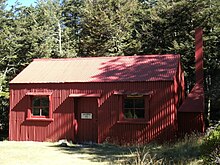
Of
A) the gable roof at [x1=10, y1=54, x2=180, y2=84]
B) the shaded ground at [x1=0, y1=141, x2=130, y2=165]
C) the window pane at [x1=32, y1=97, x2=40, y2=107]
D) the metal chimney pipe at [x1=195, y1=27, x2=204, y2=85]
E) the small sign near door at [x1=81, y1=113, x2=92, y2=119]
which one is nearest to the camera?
the shaded ground at [x1=0, y1=141, x2=130, y2=165]


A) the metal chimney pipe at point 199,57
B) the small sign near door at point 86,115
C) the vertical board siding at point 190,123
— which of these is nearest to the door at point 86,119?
the small sign near door at point 86,115

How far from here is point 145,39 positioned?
3228 cm

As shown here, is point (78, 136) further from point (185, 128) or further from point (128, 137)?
point (185, 128)

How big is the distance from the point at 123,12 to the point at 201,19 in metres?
9.37

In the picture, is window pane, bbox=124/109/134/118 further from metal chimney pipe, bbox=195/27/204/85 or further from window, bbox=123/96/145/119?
metal chimney pipe, bbox=195/27/204/85

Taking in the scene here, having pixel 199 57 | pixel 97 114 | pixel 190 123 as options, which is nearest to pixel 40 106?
pixel 97 114

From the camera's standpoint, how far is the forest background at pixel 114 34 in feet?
92.4

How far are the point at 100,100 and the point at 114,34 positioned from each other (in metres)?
17.7

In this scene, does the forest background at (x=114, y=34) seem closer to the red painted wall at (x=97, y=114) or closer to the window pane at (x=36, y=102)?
the red painted wall at (x=97, y=114)

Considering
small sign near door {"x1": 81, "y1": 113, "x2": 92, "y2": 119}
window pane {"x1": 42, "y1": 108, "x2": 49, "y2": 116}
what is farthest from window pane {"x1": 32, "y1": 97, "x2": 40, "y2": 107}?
small sign near door {"x1": 81, "y1": 113, "x2": 92, "y2": 119}

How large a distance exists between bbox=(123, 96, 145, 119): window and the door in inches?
72.5

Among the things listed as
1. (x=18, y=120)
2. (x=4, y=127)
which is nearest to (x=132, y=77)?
(x=18, y=120)

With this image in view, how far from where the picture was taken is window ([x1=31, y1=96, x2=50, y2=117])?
62.7 ft

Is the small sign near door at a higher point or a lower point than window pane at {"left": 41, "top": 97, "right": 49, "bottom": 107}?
lower
